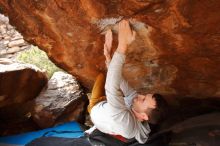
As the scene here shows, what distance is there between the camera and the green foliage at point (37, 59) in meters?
6.01

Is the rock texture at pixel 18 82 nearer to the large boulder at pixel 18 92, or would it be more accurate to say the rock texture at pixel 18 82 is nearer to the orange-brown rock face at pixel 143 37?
the large boulder at pixel 18 92

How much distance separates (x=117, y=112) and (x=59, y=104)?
7.79ft

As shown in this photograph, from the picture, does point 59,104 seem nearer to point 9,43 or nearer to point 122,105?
point 122,105

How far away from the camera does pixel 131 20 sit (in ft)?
8.23

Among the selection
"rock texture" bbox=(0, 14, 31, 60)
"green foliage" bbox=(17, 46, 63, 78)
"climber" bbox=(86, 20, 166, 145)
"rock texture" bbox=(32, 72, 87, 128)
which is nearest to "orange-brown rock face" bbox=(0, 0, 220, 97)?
"climber" bbox=(86, 20, 166, 145)

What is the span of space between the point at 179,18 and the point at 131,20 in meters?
0.35

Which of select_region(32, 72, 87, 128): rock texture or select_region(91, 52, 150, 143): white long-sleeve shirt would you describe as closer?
select_region(91, 52, 150, 143): white long-sleeve shirt

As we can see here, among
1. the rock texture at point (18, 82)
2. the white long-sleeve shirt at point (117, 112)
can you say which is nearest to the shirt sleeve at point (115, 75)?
the white long-sleeve shirt at point (117, 112)

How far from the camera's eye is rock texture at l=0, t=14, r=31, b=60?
7.30m

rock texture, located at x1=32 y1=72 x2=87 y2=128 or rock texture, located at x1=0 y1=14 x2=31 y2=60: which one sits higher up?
rock texture, located at x1=0 y1=14 x2=31 y2=60

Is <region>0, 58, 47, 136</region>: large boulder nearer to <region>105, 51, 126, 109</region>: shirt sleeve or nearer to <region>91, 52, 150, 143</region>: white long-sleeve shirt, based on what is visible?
<region>91, 52, 150, 143</region>: white long-sleeve shirt

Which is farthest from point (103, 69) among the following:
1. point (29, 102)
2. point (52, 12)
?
point (29, 102)

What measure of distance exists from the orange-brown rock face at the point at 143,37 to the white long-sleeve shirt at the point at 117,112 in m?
0.36

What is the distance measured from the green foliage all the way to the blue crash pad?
1524 millimetres
